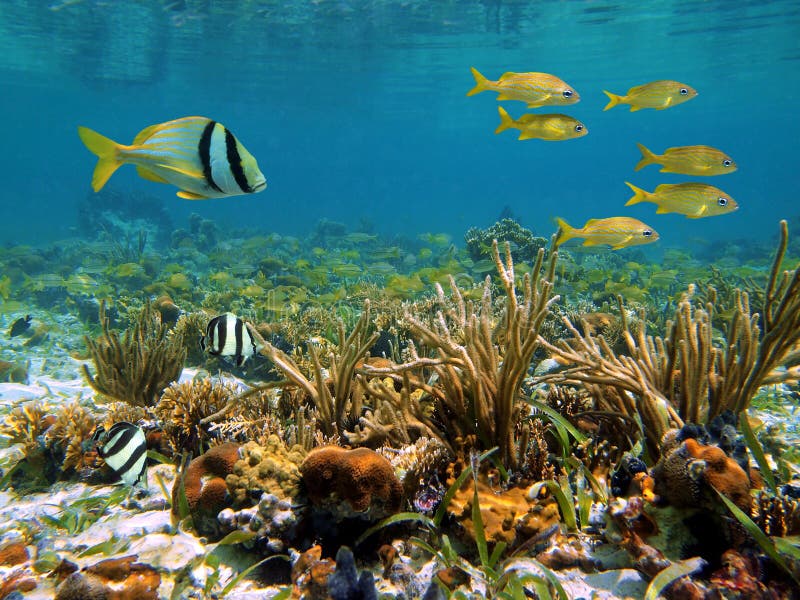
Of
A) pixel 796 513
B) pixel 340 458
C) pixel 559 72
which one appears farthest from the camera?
pixel 559 72

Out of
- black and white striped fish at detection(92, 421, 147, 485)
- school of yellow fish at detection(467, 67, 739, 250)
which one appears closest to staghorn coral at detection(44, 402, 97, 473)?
black and white striped fish at detection(92, 421, 147, 485)

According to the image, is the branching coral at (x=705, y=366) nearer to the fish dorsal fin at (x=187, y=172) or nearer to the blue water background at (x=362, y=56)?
the fish dorsal fin at (x=187, y=172)

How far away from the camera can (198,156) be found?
234 centimetres

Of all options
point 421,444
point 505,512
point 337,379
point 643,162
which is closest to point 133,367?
point 337,379

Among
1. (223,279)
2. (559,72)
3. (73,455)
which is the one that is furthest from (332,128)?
(73,455)

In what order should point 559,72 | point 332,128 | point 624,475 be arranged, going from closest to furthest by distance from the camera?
1. point 624,475
2. point 559,72
3. point 332,128

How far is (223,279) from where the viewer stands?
41.7 feet

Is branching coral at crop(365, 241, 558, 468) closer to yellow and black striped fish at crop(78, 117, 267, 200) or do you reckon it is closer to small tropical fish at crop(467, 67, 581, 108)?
yellow and black striped fish at crop(78, 117, 267, 200)

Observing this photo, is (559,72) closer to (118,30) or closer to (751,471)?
(118,30)

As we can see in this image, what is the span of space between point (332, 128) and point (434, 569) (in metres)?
87.8

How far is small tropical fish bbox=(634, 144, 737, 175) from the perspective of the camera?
4.99 metres

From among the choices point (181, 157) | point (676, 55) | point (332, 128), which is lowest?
point (332, 128)

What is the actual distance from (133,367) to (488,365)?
12.7ft

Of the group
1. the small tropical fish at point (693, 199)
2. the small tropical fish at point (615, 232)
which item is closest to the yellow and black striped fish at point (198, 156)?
the small tropical fish at point (615, 232)
